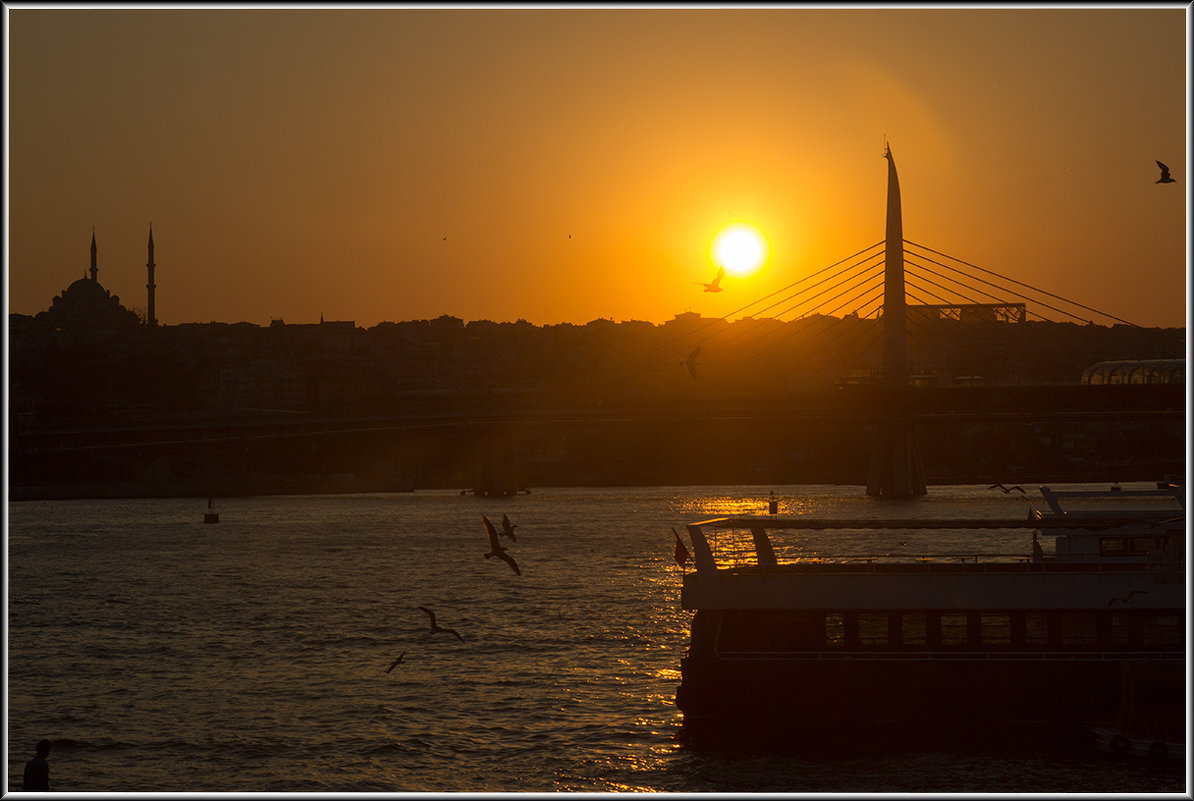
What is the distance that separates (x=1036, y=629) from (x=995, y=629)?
0.62 meters

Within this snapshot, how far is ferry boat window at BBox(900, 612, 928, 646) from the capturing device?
949 inches

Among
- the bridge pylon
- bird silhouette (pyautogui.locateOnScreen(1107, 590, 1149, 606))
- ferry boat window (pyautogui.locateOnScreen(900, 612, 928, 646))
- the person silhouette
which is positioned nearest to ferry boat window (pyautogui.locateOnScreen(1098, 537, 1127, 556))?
bird silhouette (pyautogui.locateOnScreen(1107, 590, 1149, 606))

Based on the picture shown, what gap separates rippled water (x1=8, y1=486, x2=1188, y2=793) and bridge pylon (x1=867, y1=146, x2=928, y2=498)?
28.5 metres

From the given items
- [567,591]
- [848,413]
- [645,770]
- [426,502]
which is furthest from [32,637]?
[426,502]

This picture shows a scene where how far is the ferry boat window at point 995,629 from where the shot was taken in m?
24.1

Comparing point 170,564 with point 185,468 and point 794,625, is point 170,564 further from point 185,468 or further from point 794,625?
point 185,468

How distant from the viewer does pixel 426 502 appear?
4616 inches

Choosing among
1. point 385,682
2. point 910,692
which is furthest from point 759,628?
point 385,682

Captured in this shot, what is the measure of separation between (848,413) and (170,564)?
39769mm

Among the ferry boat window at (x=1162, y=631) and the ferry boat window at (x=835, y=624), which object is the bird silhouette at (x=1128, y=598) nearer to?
the ferry boat window at (x=1162, y=631)

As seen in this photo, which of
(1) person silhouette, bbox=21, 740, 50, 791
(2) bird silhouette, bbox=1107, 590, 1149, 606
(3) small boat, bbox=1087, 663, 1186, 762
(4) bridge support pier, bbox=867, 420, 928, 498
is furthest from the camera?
(4) bridge support pier, bbox=867, 420, 928, 498

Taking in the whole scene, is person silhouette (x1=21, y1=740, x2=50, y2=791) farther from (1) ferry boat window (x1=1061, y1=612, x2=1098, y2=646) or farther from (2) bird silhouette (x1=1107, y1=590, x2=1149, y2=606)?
(2) bird silhouette (x1=1107, y1=590, x2=1149, y2=606)

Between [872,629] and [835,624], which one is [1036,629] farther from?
[835,624]

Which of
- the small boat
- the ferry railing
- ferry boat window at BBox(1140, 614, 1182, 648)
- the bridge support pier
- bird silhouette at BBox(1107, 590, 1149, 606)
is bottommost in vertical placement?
the small boat
